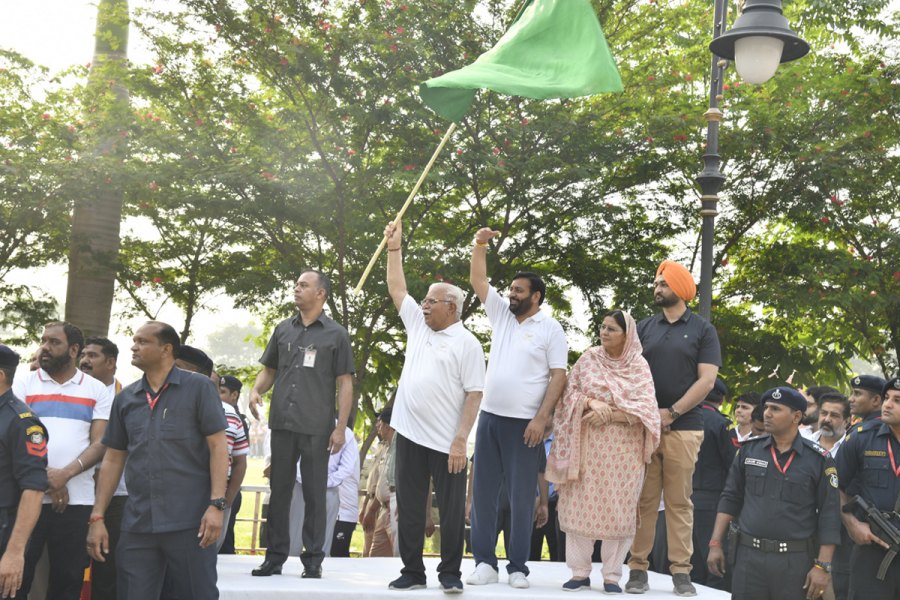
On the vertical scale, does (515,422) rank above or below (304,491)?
above

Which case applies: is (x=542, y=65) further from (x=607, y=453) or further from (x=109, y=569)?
(x=109, y=569)

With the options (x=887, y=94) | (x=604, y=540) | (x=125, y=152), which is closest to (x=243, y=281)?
(x=125, y=152)

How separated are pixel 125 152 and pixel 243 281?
2277mm

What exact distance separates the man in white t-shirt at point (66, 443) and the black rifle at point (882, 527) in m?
4.91

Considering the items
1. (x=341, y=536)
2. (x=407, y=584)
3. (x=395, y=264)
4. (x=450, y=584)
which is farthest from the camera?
(x=341, y=536)

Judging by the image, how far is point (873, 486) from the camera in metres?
6.77

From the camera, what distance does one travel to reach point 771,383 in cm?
1455

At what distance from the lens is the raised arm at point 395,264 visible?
737 cm

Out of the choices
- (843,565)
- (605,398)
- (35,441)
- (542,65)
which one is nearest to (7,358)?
(35,441)

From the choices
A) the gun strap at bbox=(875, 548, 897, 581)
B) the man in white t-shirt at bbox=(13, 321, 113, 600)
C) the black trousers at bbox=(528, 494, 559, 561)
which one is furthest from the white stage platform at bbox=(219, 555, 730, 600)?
the black trousers at bbox=(528, 494, 559, 561)

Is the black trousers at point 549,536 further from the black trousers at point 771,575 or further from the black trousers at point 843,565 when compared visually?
the black trousers at point 771,575

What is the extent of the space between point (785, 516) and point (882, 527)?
2.07 ft

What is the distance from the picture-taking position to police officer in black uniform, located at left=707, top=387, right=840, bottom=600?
6.36 m

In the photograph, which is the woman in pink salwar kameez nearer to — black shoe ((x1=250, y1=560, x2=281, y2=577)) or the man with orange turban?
the man with orange turban
